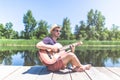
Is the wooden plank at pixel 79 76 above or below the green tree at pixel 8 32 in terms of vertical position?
below

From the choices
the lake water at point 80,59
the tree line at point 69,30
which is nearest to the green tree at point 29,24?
the tree line at point 69,30

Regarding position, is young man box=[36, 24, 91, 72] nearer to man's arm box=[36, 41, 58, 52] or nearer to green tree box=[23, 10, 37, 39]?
man's arm box=[36, 41, 58, 52]

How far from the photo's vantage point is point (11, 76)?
5332 millimetres

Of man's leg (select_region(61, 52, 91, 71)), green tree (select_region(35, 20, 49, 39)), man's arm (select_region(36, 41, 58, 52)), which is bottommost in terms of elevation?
man's leg (select_region(61, 52, 91, 71))

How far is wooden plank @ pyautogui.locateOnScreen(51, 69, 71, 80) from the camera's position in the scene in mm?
5129

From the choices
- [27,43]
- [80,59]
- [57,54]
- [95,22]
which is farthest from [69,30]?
[57,54]

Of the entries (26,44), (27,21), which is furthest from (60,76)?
(27,21)

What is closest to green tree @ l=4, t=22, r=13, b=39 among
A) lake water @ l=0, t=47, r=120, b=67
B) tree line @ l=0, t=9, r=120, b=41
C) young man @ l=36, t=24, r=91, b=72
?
tree line @ l=0, t=9, r=120, b=41

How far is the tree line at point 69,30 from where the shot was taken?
58.5 m

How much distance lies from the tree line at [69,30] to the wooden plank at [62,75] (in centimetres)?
5048

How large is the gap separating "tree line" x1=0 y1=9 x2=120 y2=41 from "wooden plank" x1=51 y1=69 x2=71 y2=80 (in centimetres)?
5048

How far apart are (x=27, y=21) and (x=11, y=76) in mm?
54969

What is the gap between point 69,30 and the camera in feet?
195

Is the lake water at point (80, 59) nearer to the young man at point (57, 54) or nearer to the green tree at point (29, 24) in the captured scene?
the young man at point (57, 54)
